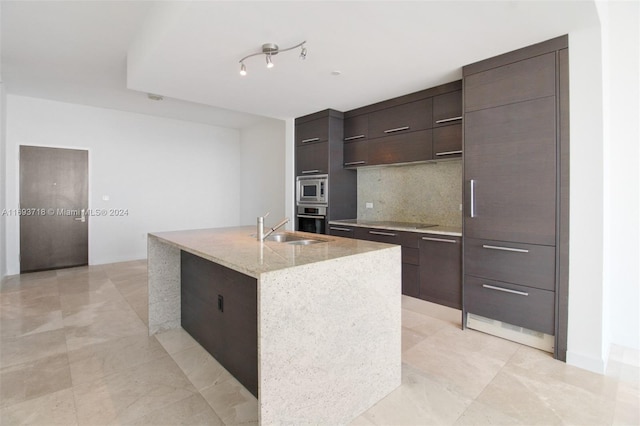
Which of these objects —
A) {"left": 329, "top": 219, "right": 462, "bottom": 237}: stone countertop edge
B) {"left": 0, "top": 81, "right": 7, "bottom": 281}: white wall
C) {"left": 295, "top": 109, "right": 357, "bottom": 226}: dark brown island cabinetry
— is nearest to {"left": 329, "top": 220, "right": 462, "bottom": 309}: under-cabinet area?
{"left": 329, "top": 219, "right": 462, "bottom": 237}: stone countertop edge

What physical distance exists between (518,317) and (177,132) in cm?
613

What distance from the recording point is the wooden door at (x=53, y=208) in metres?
4.84

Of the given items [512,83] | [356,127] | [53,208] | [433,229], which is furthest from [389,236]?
[53,208]

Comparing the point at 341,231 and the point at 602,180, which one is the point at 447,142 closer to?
the point at 602,180

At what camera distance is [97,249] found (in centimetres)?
543

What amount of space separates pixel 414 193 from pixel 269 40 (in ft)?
8.18

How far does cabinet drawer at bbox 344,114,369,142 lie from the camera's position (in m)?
4.16

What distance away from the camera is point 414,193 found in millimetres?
4020

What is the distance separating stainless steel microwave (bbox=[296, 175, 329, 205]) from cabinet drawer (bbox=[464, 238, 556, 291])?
2.03 meters

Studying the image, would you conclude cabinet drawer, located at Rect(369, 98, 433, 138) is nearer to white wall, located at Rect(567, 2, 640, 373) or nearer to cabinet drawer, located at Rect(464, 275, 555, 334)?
white wall, located at Rect(567, 2, 640, 373)

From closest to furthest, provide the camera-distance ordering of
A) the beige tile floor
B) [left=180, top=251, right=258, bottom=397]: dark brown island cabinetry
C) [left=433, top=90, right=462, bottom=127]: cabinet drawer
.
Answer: the beige tile floor
[left=180, top=251, right=258, bottom=397]: dark brown island cabinetry
[left=433, top=90, right=462, bottom=127]: cabinet drawer

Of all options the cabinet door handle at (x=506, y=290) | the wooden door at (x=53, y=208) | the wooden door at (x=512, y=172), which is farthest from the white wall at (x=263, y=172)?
the cabinet door handle at (x=506, y=290)

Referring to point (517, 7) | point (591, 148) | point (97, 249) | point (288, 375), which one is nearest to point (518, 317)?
point (591, 148)

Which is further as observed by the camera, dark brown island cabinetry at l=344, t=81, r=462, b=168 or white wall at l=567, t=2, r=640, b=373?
dark brown island cabinetry at l=344, t=81, r=462, b=168
